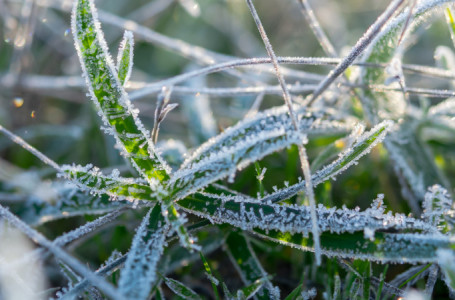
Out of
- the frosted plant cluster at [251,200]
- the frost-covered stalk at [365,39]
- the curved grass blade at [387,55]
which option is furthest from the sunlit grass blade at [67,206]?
the curved grass blade at [387,55]

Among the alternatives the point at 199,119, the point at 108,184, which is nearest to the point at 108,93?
the point at 108,184

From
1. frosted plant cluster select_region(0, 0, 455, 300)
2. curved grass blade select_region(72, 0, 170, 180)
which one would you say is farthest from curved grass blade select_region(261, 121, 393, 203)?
curved grass blade select_region(72, 0, 170, 180)

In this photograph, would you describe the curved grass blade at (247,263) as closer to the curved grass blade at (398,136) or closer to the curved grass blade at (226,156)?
the curved grass blade at (226,156)

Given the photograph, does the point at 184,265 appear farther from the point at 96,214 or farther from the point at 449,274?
the point at 449,274

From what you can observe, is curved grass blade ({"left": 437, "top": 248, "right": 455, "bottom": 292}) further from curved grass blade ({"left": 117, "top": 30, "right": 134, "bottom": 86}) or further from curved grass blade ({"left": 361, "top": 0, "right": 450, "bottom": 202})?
curved grass blade ({"left": 117, "top": 30, "right": 134, "bottom": 86})

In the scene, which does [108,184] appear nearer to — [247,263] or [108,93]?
[108,93]
